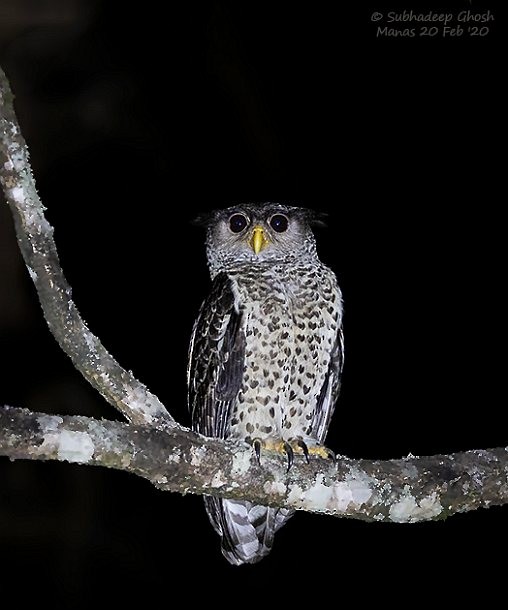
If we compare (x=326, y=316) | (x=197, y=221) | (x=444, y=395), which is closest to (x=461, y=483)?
(x=326, y=316)

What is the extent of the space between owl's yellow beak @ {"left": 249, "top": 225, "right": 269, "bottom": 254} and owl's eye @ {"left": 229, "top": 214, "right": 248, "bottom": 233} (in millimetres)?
122

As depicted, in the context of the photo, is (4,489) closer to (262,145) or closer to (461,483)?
(262,145)

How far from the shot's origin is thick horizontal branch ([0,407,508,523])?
73.9 inches

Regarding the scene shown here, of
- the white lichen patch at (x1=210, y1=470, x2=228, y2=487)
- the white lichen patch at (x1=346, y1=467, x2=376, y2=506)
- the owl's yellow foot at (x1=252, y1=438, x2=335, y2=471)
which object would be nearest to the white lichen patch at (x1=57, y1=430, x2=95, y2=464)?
the white lichen patch at (x1=210, y1=470, x2=228, y2=487)

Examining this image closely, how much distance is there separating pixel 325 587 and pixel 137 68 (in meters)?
3.92

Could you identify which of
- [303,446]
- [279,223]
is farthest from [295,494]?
[279,223]

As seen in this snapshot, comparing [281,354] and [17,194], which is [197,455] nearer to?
[17,194]

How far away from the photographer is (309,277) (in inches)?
134

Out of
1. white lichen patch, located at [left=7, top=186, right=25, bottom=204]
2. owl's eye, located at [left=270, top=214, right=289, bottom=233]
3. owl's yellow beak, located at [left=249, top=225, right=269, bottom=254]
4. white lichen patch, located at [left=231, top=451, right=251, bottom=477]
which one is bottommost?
white lichen patch, located at [left=231, top=451, right=251, bottom=477]

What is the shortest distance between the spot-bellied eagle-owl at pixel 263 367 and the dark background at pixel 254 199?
6.04 ft

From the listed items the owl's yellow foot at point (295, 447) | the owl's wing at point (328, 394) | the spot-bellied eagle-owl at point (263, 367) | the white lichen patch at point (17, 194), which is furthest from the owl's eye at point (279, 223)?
the white lichen patch at point (17, 194)

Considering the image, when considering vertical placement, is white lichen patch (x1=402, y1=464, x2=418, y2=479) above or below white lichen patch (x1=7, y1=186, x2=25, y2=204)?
below

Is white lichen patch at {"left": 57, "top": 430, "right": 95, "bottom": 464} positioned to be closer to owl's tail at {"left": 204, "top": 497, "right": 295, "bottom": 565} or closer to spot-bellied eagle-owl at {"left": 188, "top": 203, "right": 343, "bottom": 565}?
spot-bellied eagle-owl at {"left": 188, "top": 203, "right": 343, "bottom": 565}

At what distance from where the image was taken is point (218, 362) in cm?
319
